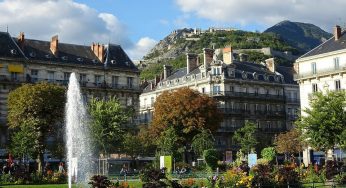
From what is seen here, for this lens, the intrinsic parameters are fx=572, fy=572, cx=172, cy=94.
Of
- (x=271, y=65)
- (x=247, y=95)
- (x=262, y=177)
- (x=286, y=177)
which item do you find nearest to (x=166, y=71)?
(x=247, y=95)

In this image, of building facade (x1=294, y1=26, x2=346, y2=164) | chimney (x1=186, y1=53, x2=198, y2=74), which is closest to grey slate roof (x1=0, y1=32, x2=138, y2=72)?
chimney (x1=186, y1=53, x2=198, y2=74)

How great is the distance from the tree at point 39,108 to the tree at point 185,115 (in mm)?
13759

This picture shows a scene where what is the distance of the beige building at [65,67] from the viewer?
198ft

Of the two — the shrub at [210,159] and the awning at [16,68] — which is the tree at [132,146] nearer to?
the awning at [16,68]

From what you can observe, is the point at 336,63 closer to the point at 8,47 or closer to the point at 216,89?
the point at 216,89

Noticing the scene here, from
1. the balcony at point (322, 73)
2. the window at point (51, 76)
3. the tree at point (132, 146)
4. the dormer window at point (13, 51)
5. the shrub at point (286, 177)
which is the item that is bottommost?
the shrub at point (286, 177)

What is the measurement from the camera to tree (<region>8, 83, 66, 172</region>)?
51.5 meters

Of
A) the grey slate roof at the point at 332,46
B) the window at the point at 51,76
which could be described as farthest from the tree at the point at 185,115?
the grey slate roof at the point at 332,46

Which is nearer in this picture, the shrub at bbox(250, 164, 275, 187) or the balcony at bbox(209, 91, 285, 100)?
the shrub at bbox(250, 164, 275, 187)

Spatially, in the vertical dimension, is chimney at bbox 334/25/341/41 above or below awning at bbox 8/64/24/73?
above

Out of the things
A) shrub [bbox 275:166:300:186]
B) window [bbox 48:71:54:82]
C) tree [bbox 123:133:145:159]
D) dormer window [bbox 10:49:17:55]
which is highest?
dormer window [bbox 10:49:17:55]

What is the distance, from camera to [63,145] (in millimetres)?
55469

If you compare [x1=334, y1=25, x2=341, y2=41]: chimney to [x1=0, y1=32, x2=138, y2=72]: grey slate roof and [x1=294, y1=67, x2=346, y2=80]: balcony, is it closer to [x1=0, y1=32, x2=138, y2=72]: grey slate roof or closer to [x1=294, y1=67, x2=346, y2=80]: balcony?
[x1=294, y1=67, x2=346, y2=80]: balcony

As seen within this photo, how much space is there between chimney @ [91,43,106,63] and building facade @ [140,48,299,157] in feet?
50.3
